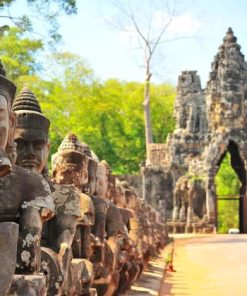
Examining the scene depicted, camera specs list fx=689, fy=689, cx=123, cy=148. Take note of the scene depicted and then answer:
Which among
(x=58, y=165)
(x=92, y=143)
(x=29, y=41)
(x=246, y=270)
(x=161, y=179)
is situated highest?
(x=29, y=41)

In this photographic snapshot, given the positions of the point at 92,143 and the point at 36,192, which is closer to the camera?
the point at 36,192

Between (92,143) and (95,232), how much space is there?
4316cm

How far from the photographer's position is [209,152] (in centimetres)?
3341

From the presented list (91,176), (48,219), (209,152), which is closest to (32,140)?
(48,219)

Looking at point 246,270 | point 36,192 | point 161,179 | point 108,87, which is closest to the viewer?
point 36,192

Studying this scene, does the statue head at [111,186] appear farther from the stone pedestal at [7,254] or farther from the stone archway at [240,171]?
the stone archway at [240,171]

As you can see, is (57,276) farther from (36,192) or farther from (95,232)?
(95,232)

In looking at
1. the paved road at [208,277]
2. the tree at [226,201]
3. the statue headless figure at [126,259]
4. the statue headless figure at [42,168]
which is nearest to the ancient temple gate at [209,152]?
the tree at [226,201]

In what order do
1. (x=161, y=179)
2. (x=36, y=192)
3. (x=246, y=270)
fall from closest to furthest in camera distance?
1. (x=36, y=192)
2. (x=246, y=270)
3. (x=161, y=179)

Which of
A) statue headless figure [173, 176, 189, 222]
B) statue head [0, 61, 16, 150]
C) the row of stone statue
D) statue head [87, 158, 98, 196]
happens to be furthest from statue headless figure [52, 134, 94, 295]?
statue headless figure [173, 176, 189, 222]

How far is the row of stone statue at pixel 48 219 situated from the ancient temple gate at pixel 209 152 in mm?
24564

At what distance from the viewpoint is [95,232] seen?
609 centimetres

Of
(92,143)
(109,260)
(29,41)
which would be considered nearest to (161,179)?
(29,41)

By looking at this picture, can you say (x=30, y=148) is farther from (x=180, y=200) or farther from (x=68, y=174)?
(x=180, y=200)
